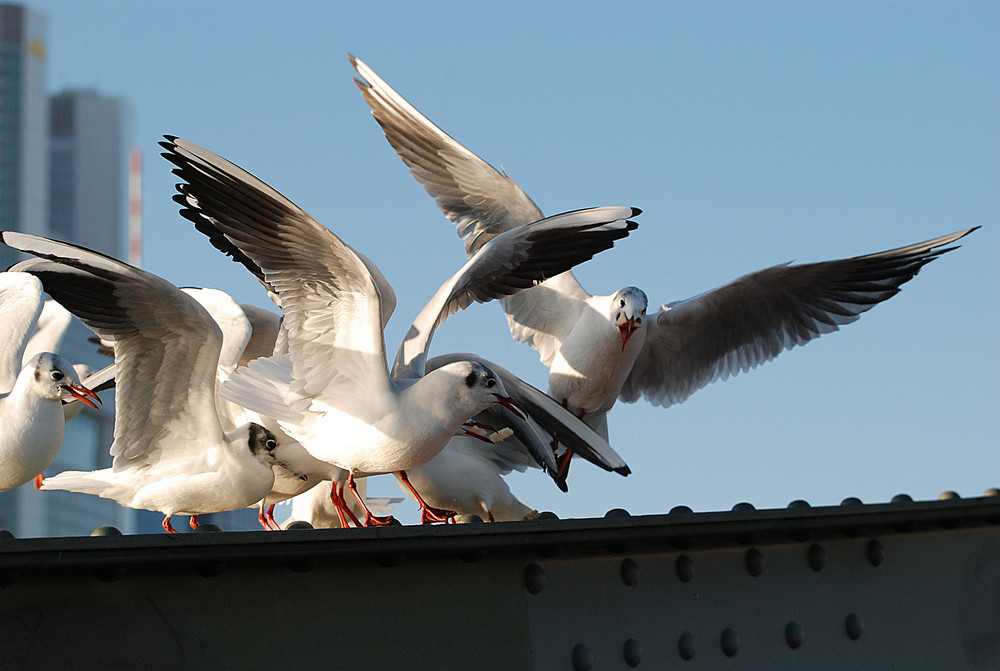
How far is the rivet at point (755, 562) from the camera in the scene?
3145 millimetres

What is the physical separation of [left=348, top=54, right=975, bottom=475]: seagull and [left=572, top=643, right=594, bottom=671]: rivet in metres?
3.42

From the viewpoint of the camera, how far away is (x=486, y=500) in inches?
205

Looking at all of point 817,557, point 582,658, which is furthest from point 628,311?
point 582,658

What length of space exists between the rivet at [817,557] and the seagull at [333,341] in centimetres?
131

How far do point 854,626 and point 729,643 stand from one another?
48 centimetres

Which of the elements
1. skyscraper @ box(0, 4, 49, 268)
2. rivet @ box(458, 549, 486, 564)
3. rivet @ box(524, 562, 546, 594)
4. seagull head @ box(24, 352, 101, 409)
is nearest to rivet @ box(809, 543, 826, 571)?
rivet @ box(524, 562, 546, 594)

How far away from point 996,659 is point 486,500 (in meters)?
2.32

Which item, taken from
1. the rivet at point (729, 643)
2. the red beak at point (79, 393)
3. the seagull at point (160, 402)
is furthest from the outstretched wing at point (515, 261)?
the rivet at point (729, 643)

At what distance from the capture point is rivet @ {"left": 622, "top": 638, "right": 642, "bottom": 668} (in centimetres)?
289

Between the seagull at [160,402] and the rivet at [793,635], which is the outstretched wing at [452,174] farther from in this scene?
the rivet at [793,635]

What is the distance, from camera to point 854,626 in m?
3.29

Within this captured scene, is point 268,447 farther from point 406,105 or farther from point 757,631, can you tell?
point 406,105

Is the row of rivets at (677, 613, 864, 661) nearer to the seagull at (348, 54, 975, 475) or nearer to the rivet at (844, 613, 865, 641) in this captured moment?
the rivet at (844, 613, 865, 641)

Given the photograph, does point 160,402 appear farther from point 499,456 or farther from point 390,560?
point 390,560
